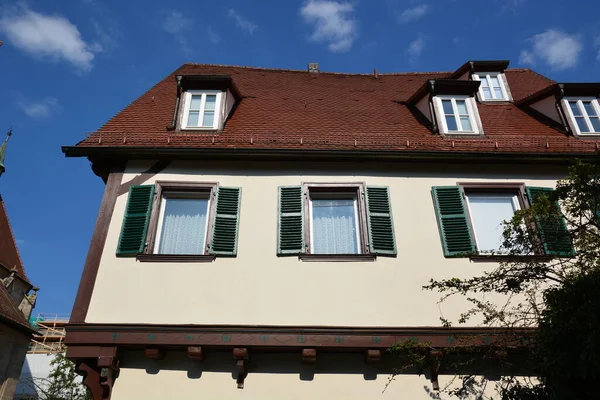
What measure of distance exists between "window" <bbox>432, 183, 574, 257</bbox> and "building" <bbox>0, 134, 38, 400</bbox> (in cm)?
1416

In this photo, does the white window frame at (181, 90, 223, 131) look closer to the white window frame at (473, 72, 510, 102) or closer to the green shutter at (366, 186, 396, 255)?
the green shutter at (366, 186, 396, 255)

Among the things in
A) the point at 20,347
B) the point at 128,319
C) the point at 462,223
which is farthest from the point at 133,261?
the point at 20,347

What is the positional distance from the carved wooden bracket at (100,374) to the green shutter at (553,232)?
561 cm

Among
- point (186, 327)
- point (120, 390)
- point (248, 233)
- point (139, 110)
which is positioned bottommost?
point (120, 390)

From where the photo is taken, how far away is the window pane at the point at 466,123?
32.3ft

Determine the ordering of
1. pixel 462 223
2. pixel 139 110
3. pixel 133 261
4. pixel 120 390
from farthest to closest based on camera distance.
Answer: pixel 139 110 < pixel 462 223 < pixel 133 261 < pixel 120 390

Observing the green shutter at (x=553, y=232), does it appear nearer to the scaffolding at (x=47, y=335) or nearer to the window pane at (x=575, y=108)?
the window pane at (x=575, y=108)

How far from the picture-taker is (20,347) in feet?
54.9

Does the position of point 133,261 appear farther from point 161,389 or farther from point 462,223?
point 462,223

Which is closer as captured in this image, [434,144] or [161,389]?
[161,389]

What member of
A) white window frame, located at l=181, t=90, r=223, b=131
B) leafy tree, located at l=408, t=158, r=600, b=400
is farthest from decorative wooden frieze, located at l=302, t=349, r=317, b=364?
white window frame, located at l=181, t=90, r=223, b=131

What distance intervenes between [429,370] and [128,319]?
4242mm

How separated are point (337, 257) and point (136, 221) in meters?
3.23

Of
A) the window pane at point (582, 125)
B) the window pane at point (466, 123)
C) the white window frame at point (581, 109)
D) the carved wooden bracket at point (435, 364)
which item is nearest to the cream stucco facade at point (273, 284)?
the carved wooden bracket at point (435, 364)
